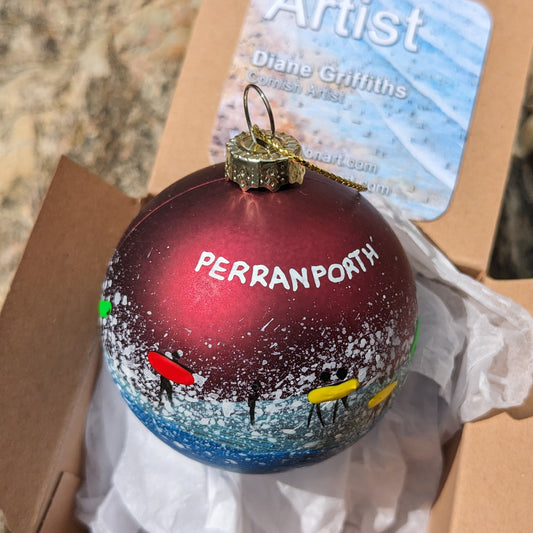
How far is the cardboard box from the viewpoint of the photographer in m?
0.98

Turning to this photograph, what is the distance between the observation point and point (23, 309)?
3.41 feet

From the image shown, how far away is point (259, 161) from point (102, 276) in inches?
20.3

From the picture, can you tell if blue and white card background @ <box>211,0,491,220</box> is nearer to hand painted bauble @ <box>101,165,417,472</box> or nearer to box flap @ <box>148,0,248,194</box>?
box flap @ <box>148,0,248,194</box>

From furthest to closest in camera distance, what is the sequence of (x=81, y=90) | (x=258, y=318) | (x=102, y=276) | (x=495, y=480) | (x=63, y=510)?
1. (x=81, y=90)
2. (x=102, y=276)
3. (x=63, y=510)
4. (x=495, y=480)
5. (x=258, y=318)

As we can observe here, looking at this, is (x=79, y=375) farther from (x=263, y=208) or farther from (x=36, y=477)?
(x=263, y=208)

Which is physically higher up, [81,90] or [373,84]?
[373,84]

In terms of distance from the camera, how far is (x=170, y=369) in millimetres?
806

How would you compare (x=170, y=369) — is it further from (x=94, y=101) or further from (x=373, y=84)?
(x=94, y=101)

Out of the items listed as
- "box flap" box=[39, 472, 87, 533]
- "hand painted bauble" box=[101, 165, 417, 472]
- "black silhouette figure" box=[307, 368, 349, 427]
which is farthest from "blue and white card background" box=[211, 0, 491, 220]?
"box flap" box=[39, 472, 87, 533]

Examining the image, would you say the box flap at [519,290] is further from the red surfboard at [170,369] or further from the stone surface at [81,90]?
the stone surface at [81,90]

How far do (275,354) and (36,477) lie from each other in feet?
1.61

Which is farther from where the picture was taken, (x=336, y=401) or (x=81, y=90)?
(x=81, y=90)

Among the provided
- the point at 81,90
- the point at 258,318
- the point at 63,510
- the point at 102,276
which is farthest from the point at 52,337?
the point at 81,90

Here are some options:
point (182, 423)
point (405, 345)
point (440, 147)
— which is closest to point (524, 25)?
point (440, 147)
